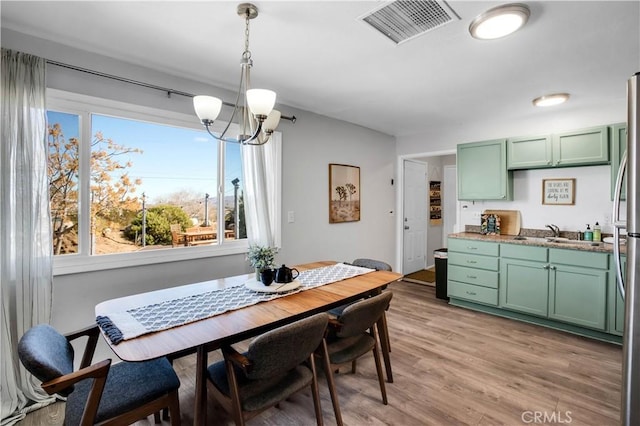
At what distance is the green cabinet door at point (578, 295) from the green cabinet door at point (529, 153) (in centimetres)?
118

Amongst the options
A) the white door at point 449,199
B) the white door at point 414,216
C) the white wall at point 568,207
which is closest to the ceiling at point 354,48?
the white wall at point 568,207

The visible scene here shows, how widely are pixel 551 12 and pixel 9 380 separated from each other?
12.7ft

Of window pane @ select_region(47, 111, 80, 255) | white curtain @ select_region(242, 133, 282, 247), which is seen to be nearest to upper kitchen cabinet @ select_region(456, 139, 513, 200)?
white curtain @ select_region(242, 133, 282, 247)

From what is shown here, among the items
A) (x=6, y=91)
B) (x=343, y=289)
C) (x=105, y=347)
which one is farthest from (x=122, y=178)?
(x=343, y=289)

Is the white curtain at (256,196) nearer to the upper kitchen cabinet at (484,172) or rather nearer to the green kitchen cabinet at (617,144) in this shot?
the upper kitchen cabinet at (484,172)

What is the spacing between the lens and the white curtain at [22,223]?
1918 mm

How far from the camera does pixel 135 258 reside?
253 centimetres

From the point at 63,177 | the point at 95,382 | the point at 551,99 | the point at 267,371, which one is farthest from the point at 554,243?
the point at 63,177

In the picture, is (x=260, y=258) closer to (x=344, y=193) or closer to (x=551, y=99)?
(x=344, y=193)

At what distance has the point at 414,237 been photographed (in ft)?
18.4

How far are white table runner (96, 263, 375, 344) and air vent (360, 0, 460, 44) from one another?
5.68 ft

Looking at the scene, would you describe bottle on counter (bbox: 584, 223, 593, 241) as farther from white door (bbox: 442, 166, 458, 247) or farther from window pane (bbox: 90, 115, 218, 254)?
window pane (bbox: 90, 115, 218, 254)

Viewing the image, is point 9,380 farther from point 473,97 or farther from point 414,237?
point 414,237

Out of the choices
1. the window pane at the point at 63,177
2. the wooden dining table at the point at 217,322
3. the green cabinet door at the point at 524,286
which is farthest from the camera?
the green cabinet door at the point at 524,286
